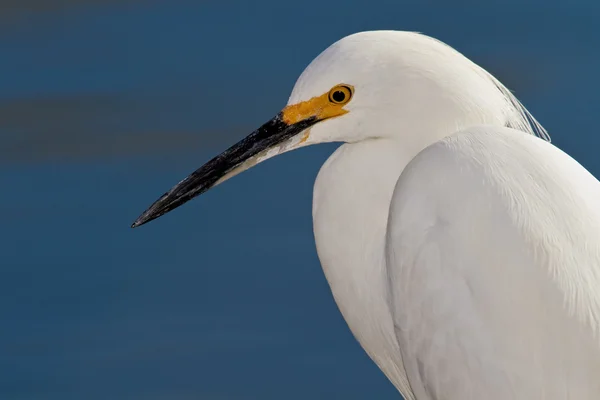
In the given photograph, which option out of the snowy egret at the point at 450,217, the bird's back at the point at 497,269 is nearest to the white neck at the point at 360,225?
the snowy egret at the point at 450,217

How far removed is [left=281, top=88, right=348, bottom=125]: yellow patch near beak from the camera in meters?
3.25

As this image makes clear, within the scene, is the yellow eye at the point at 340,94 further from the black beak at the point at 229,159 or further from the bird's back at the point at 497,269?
the bird's back at the point at 497,269

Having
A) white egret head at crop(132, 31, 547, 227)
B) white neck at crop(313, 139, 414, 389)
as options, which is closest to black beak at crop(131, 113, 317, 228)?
white egret head at crop(132, 31, 547, 227)

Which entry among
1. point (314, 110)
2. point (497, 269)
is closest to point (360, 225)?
point (314, 110)

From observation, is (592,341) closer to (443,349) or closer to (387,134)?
(443,349)

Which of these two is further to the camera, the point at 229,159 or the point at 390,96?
the point at 229,159

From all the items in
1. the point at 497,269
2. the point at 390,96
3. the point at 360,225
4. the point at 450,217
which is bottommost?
the point at 497,269

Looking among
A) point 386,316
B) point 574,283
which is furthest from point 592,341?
point 386,316

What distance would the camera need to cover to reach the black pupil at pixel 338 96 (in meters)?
3.24

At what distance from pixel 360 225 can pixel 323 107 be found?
1.05 ft

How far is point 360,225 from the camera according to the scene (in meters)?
3.40

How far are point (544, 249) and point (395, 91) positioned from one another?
0.50 meters

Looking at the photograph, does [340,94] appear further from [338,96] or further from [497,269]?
[497,269]

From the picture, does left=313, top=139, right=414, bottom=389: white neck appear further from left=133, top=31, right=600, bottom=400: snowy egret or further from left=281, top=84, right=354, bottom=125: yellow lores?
left=281, top=84, right=354, bottom=125: yellow lores
